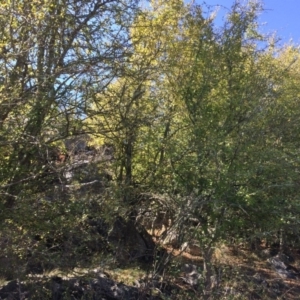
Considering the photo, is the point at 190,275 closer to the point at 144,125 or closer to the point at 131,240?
the point at 131,240

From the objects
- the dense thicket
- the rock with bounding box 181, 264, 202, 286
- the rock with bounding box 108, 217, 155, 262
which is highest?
the dense thicket

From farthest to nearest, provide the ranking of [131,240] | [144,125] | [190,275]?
1. [131,240]
2. [190,275]
3. [144,125]

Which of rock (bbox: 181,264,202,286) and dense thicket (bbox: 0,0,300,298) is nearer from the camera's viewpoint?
dense thicket (bbox: 0,0,300,298)

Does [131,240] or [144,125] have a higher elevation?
[144,125]

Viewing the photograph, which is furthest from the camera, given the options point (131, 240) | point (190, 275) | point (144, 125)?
point (131, 240)

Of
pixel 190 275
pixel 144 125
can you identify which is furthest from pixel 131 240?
pixel 144 125

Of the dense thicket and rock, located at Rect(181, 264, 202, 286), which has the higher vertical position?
the dense thicket

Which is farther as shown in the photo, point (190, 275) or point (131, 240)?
point (131, 240)

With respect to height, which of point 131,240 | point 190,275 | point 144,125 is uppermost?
point 144,125

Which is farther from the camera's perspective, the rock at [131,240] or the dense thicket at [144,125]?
the rock at [131,240]

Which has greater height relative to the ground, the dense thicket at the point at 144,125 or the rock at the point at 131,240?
the dense thicket at the point at 144,125

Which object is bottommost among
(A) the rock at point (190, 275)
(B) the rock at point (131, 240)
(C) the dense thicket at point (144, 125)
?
(A) the rock at point (190, 275)

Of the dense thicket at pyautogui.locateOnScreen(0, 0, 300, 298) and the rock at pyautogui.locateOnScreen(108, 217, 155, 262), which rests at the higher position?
the dense thicket at pyautogui.locateOnScreen(0, 0, 300, 298)

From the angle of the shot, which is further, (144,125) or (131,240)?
(131,240)
